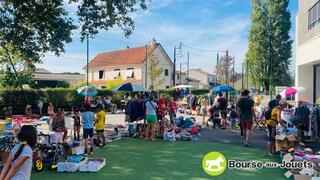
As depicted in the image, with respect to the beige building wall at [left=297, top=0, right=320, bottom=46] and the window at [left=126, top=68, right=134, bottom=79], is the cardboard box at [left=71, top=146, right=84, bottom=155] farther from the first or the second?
the window at [left=126, top=68, right=134, bottom=79]

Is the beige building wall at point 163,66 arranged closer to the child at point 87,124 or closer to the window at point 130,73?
the window at point 130,73

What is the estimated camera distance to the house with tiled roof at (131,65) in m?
50.5

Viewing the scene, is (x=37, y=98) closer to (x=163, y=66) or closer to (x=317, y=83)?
(x=317, y=83)

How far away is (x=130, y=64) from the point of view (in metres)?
51.1

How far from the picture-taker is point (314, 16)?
78.2 feet

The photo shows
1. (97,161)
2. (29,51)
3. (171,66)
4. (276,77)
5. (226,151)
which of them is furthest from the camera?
(171,66)

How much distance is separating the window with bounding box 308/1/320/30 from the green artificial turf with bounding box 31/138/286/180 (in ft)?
49.5

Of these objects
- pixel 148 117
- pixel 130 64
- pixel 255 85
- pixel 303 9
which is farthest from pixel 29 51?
pixel 255 85

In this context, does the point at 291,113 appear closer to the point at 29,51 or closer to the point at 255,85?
the point at 29,51

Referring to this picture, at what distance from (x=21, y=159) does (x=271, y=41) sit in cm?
4644

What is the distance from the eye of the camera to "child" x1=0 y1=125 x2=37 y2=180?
430cm

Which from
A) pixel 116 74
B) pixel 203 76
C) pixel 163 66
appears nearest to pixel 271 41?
pixel 163 66

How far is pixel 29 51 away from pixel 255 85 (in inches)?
1571

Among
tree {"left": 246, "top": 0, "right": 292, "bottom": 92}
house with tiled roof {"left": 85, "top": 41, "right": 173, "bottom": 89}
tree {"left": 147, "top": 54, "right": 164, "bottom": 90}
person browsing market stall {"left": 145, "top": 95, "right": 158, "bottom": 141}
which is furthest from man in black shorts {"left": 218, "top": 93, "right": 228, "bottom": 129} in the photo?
house with tiled roof {"left": 85, "top": 41, "right": 173, "bottom": 89}
